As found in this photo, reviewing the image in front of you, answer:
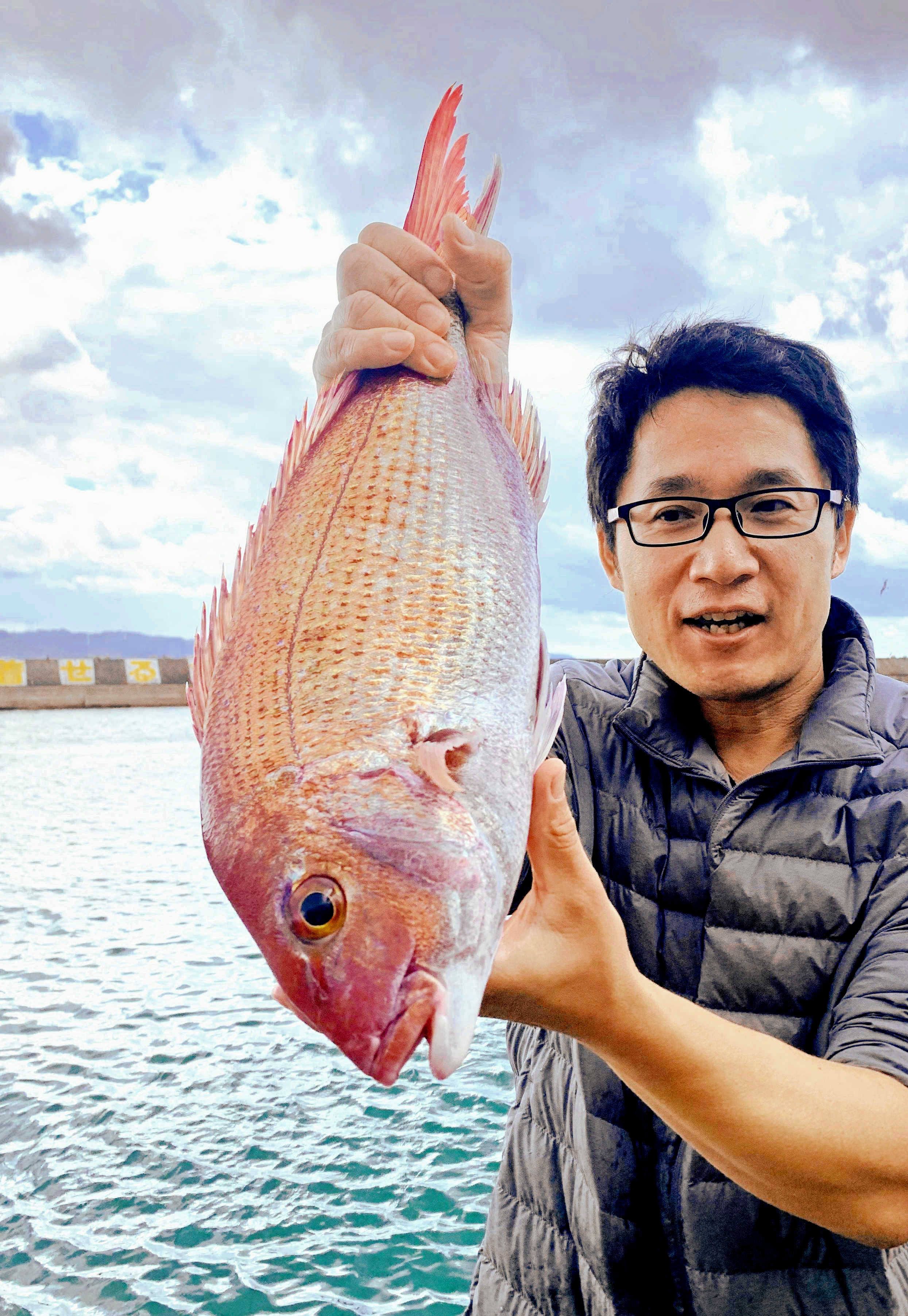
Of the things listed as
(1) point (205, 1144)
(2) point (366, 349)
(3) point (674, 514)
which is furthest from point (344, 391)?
(1) point (205, 1144)

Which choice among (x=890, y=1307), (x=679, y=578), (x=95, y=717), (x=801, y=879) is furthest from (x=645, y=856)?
(x=95, y=717)

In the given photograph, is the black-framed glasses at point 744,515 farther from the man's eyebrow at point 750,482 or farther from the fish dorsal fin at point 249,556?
the fish dorsal fin at point 249,556

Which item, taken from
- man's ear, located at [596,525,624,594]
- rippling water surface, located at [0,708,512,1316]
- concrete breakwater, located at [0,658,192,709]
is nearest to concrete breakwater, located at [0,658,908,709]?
concrete breakwater, located at [0,658,192,709]

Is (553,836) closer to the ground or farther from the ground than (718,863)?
farther from the ground

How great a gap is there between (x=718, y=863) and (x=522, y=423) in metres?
1.07

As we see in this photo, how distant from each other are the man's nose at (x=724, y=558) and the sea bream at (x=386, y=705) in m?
0.44

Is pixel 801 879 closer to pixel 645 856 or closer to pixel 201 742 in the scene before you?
pixel 645 856

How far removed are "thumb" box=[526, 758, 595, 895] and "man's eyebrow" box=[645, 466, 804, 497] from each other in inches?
35.3

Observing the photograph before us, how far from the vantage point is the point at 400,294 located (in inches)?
61.2

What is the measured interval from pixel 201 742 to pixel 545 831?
496 mm

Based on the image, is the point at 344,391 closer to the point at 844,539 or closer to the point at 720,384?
the point at 720,384

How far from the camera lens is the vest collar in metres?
2.07

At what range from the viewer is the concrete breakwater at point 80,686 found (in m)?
29.4

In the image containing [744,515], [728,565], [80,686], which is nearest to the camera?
[728,565]
